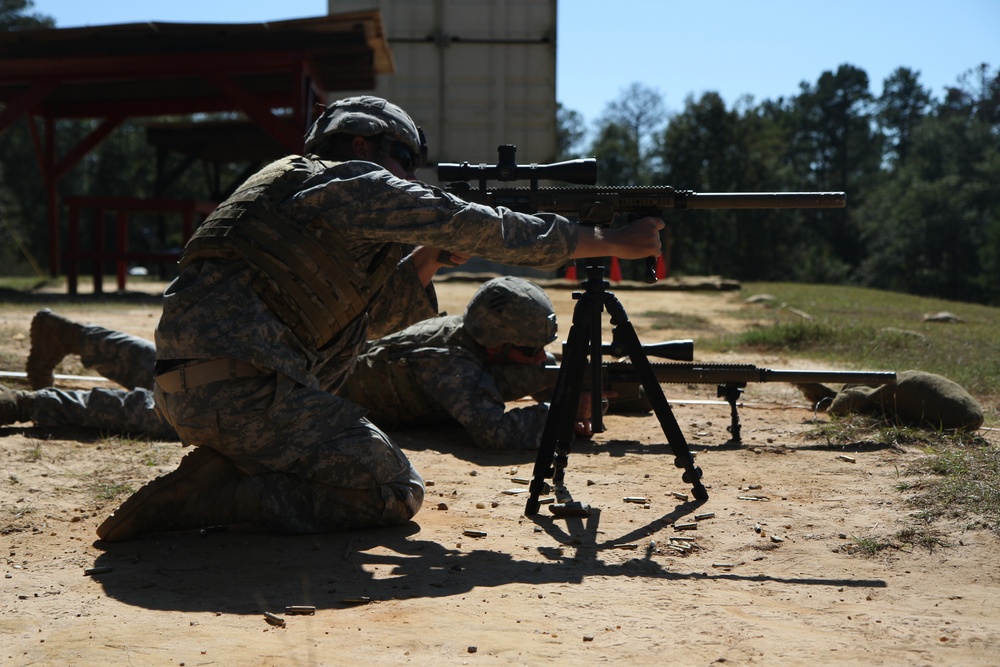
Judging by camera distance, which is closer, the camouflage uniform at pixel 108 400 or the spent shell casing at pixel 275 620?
the spent shell casing at pixel 275 620

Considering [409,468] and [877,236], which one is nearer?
[409,468]

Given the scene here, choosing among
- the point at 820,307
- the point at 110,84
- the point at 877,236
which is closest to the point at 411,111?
the point at 110,84

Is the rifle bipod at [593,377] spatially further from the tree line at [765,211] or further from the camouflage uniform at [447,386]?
the tree line at [765,211]

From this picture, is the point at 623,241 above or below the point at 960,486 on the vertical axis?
above

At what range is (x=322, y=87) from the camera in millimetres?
14898

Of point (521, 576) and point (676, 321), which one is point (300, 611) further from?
point (676, 321)

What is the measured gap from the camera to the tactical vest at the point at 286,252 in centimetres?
369

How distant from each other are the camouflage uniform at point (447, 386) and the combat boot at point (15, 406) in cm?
167

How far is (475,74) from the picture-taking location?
17.8 meters

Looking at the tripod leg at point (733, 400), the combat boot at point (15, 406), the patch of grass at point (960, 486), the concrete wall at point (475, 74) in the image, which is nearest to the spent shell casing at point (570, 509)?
the patch of grass at point (960, 486)

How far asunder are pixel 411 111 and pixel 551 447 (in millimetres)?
14644

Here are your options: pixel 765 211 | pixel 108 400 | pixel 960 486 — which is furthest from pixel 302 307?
pixel 765 211

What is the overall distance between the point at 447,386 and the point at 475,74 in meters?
13.1

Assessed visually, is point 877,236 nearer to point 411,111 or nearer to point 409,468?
point 411,111
